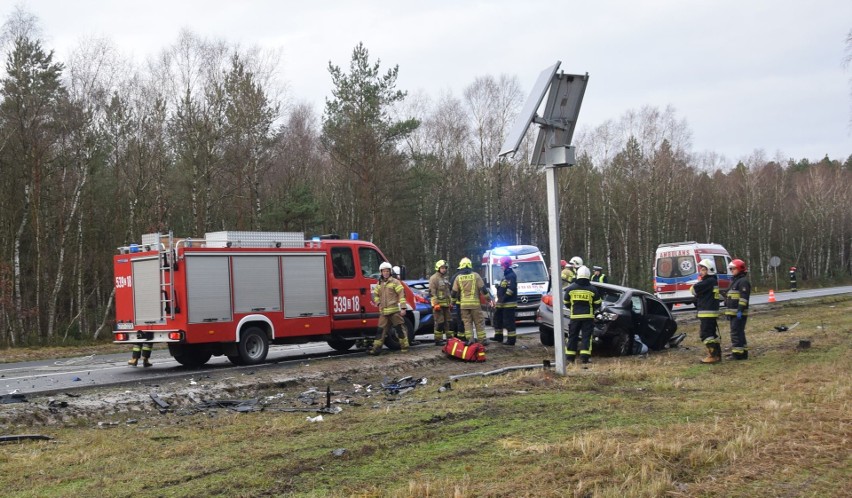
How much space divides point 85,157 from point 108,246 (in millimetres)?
4510

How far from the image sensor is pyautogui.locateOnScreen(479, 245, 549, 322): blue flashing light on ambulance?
75.4 feet

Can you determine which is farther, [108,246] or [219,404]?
[108,246]

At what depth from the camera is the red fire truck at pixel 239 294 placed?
44.8 ft

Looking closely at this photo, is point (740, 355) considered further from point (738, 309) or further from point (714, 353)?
point (738, 309)

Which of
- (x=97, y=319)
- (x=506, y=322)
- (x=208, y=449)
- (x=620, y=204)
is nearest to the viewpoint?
(x=208, y=449)

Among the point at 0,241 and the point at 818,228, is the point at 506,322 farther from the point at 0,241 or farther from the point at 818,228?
the point at 818,228

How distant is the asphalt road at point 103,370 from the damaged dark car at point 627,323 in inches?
204

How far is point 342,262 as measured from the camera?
16.1 meters

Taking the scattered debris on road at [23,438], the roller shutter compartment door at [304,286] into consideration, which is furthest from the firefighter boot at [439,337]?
the scattered debris on road at [23,438]

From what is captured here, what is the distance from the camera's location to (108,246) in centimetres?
3416

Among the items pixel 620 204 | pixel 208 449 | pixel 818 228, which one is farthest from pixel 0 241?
pixel 818 228

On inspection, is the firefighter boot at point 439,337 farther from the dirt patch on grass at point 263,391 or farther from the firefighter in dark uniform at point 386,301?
the firefighter in dark uniform at point 386,301

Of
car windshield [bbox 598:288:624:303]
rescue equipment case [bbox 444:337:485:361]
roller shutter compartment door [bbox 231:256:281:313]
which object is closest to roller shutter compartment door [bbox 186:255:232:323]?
roller shutter compartment door [bbox 231:256:281:313]

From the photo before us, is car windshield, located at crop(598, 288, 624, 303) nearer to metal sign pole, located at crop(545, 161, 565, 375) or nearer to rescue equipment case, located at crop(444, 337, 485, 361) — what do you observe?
rescue equipment case, located at crop(444, 337, 485, 361)
